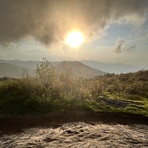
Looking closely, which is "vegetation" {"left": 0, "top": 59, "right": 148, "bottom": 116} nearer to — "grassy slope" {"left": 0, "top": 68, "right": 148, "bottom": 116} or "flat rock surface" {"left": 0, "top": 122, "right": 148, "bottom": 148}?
"grassy slope" {"left": 0, "top": 68, "right": 148, "bottom": 116}

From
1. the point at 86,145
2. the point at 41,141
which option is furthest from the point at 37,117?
the point at 86,145

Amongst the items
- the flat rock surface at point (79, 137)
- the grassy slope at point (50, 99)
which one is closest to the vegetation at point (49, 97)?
the grassy slope at point (50, 99)

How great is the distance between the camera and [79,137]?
12297 mm

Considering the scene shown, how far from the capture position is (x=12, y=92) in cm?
1941

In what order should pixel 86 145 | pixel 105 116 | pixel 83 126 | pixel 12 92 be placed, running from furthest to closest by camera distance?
pixel 12 92 < pixel 105 116 < pixel 83 126 < pixel 86 145

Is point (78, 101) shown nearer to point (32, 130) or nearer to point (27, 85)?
point (27, 85)

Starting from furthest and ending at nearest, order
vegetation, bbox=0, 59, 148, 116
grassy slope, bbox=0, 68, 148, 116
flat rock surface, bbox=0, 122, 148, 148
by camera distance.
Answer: vegetation, bbox=0, 59, 148, 116 → grassy slope, bbox=0, 68, 148, 116 → flat rock surface, bbox=0, 122, 148, 148

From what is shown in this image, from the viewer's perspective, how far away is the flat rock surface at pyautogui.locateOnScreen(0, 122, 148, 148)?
11226 millimetres

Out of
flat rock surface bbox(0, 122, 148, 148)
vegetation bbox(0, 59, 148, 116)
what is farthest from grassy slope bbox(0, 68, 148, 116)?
flat rock surface bbox(0, 122, 148, 148)

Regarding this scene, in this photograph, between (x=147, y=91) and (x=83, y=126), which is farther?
(x=147, y=91)

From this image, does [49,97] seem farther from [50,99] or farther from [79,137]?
[79,137]

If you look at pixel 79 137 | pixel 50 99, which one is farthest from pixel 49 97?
pixel 79 137

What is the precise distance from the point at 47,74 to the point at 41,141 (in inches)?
453

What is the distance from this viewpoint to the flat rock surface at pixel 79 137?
36.8ft
